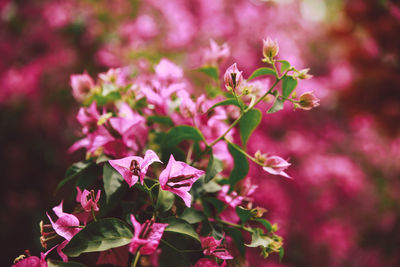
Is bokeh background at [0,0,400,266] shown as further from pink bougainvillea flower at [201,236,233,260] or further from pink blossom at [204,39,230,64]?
pink bougainvillea flower at [201,236,233,260]

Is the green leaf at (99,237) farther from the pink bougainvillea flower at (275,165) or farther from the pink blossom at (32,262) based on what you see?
the pink bougainvillea flower at (275,165)

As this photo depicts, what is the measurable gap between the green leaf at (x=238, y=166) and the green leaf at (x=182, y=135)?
2.6 inches

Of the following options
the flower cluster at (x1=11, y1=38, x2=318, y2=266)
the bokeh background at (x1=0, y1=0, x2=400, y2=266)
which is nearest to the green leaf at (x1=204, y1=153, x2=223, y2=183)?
the flower cluster at (x1=11, y1=38, x2=318, y2=266)

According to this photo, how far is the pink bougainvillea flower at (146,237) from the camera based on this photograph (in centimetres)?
39

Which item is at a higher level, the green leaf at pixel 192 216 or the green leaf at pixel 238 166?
the green leaf at pixel 238 166

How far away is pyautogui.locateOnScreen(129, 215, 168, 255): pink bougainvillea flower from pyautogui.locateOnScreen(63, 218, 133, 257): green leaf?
0.09 feet

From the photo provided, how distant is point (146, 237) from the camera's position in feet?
1.34

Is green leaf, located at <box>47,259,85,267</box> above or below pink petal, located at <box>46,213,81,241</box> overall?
below

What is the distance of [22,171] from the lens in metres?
2.05

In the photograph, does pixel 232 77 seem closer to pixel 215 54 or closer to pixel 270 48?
pixel 270 48

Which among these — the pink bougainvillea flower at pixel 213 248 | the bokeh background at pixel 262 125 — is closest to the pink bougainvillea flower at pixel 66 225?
the pink bougainvillea flower at pixel 213 248

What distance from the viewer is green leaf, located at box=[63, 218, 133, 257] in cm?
41

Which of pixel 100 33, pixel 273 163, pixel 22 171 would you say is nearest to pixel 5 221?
pixel 22 171

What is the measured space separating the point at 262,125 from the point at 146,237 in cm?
208
